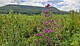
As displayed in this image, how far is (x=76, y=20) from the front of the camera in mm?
6680

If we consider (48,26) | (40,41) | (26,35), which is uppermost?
(48,26)

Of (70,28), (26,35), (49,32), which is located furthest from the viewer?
(26,35)

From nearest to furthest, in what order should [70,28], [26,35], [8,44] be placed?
1. [8,44]
2. [70,28]
3. [26,35]

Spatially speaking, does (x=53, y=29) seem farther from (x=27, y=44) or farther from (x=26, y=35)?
(x=26, y=35)

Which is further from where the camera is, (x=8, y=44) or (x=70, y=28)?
(x=70, y=28)

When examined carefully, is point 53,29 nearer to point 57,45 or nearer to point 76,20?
point 57,45

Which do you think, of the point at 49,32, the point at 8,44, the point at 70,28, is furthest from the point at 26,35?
the point at 49,32

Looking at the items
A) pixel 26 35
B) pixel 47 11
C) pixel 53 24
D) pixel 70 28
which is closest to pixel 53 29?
pixel 53 24

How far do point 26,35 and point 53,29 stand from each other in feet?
8.14

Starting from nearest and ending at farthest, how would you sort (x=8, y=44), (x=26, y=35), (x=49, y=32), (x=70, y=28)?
(x=49, y=32) < (x=8, y=44) < (x=70, y=28) < (x=26, y=35)

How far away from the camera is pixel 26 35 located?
24.6 feet

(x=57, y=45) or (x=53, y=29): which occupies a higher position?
(x=53, y=29)

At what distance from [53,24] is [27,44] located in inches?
37.6

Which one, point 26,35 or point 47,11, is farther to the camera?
point 26,35
